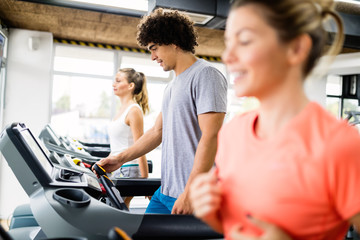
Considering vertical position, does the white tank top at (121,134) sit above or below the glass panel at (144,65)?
below

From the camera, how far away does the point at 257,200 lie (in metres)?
0.66

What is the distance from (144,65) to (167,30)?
14.0ft

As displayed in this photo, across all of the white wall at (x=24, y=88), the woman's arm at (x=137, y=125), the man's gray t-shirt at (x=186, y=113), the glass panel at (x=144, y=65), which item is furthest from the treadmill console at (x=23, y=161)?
the glass panel at (x=144, y=65)

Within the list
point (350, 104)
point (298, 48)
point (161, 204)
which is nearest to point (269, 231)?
point (298, 48)

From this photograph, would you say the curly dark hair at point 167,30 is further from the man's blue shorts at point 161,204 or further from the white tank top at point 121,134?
the white tank top at point 121,134

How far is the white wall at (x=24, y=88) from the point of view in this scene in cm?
475

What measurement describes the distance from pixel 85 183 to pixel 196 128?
60cm

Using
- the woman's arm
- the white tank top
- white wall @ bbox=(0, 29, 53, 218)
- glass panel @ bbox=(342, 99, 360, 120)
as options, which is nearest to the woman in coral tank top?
the woman's arm

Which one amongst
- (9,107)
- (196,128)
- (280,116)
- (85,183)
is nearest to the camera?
(280,116)

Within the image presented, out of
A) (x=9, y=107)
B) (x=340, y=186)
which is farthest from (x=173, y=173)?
(x=9, y=107)

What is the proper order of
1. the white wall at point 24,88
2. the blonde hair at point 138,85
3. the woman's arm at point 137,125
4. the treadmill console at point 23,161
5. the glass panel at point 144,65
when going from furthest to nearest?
the glass panel at point 144,65, the white wall at point 24,88, the blonde hair at point 138,85, the woman's arm at point 137,125, the treadmill console at point 23,161

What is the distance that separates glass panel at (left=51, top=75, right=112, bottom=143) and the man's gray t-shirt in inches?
160

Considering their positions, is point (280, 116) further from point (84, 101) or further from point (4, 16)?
point (84, 101)

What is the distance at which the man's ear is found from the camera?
0.68 metres
